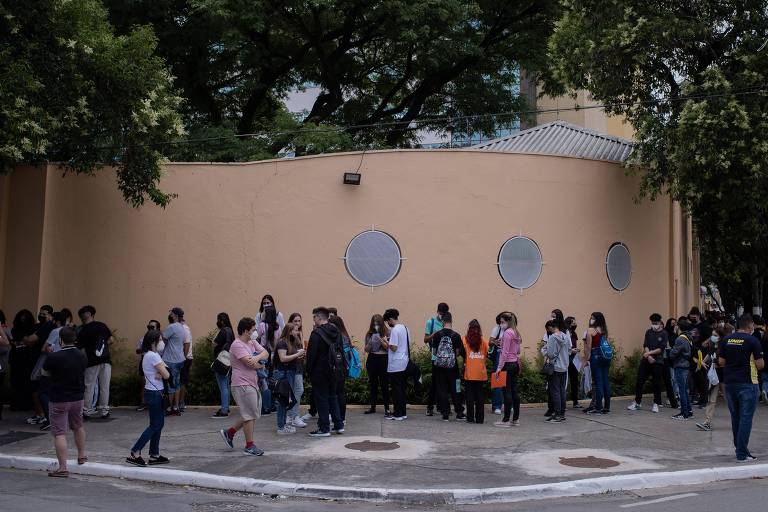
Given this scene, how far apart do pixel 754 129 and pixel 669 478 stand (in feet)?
30.1

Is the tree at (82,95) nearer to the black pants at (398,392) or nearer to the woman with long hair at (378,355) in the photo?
the woman with long hair at (378,355)

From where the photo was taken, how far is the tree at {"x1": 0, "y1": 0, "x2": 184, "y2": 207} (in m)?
13.1

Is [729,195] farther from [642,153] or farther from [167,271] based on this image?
[167,271]

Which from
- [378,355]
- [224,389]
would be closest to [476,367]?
[378,355]

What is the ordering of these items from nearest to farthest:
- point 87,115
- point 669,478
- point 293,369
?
point 669,478 < point 293,369 < point 87,115

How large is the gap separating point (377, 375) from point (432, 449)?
2.80 m

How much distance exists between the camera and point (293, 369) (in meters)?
12.8

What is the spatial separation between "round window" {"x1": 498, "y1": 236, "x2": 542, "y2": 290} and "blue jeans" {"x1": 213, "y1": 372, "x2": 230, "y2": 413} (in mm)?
5801

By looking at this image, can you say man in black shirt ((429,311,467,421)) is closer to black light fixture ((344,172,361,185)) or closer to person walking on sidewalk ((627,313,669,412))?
person walking on sidewalk ((627,313,669,412))

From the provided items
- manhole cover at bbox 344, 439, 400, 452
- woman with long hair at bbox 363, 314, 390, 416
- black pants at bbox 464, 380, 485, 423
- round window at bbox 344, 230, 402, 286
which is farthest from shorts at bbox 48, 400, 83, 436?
round window at bbox 344, 230, 402, 286

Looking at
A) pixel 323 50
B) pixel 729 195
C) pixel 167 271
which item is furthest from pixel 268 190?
pixel 323 50

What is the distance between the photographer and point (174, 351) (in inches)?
568

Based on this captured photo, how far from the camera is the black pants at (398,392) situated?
1384cm

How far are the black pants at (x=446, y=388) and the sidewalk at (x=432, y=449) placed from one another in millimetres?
270
